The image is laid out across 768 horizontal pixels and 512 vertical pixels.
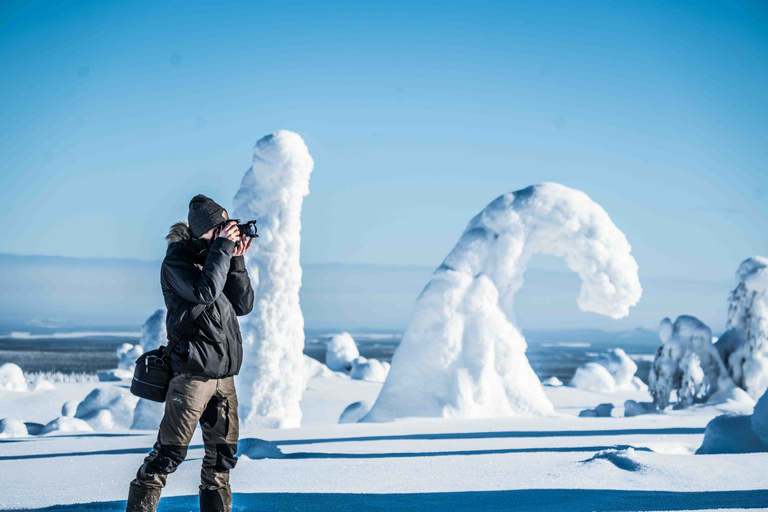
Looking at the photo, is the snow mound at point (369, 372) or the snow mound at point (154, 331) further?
the snow mound at point (369, 372)

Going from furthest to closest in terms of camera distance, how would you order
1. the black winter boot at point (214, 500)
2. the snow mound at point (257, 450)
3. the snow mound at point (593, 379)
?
the snow mound at point (593, 379) → the snow mound at point (257, 450) → the black winter boot at point (214, 500)

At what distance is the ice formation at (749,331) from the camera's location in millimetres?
13336

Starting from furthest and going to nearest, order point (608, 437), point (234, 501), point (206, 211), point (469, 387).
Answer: point (469, 387) → point (608, 437) → point (234, 501) → point (206, 211)

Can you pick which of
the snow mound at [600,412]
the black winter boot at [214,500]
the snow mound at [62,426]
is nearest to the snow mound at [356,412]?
the snow mound at [600,412]

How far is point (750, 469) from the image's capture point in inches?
191

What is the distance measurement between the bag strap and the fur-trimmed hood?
0.42m

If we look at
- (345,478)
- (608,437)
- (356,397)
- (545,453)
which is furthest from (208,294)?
(356,397)

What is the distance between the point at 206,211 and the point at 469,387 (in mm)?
7489

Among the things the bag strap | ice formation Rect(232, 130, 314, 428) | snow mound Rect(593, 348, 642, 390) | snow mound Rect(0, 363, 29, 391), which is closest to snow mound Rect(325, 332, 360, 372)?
snow mound Rect(593, 348, 642, 390)

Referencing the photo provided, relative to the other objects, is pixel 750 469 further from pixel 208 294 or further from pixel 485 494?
pixel 208 294

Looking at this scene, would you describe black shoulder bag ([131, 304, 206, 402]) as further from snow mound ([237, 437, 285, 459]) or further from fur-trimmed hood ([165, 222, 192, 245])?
snow mound ([237, 437, 285, 459])

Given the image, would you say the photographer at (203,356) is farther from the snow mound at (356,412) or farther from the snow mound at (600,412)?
the snow mound at (600,412)

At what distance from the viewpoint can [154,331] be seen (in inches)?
503

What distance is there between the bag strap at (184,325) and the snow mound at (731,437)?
17.0 ft
